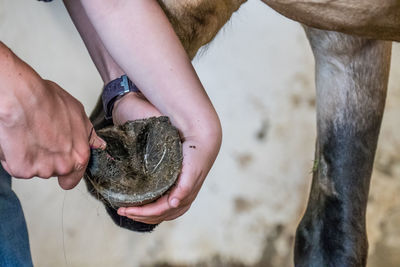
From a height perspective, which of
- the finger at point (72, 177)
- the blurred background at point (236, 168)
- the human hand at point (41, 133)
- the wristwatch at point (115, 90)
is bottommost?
the blurred background at point (236, 168)

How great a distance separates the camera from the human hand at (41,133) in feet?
1.69

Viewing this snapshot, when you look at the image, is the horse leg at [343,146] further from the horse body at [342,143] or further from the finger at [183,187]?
the finger at [183,187]

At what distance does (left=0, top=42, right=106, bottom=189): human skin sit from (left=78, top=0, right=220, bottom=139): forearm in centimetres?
12

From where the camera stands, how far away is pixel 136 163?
0.58 meters

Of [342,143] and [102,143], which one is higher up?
[102,143]

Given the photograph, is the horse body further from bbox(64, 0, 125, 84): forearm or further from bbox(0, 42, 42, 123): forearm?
bbox(0, 42, 42, 123): forearm

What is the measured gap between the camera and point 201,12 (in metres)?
0.83

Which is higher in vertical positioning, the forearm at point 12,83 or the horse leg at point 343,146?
the forearm at point 12,83

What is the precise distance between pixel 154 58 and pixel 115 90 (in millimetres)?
107

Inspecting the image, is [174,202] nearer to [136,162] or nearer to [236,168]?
[136,162]

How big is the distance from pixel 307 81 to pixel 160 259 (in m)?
0.47

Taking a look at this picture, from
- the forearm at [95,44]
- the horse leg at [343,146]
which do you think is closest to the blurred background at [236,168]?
the horse leg at [343,146]

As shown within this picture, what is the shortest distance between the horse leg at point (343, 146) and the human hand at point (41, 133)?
53 centimetres

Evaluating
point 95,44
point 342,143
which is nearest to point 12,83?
point 95,44
